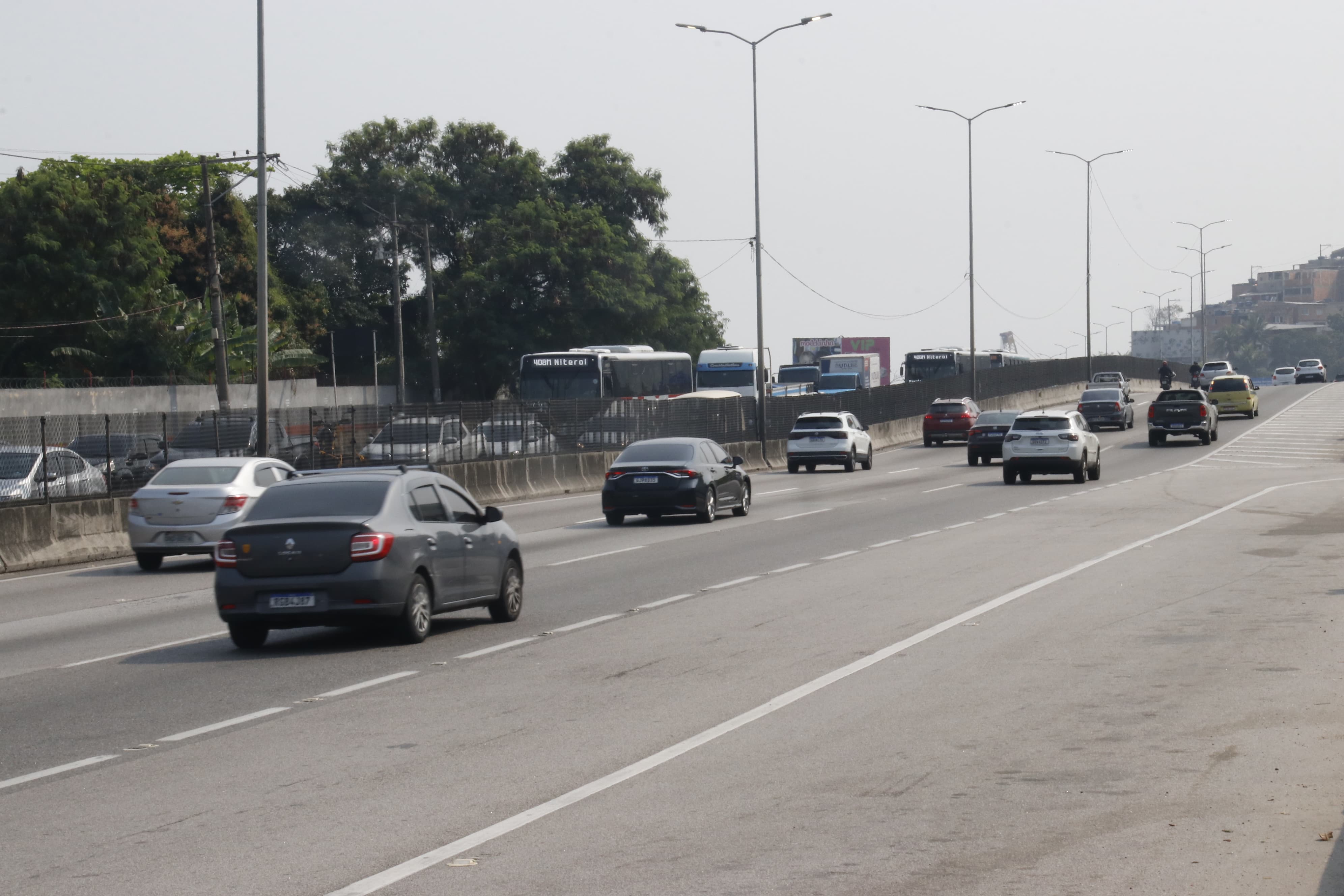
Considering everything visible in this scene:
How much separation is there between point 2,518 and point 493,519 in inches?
419

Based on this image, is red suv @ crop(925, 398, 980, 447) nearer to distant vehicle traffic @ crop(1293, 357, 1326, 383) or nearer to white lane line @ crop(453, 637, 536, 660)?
white lane line @ crop(453, 637, 536, 660)

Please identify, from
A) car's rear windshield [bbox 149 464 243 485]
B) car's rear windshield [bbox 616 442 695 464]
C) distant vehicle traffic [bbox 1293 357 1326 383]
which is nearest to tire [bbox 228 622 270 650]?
car's rear windshield [bbox 149 464 243 485]

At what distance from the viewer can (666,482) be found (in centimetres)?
2689

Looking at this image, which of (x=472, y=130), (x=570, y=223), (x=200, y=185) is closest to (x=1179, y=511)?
(x=570, y=223)

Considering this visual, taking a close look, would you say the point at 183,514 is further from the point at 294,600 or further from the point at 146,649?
the point at 294,600

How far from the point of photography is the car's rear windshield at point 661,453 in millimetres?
27266

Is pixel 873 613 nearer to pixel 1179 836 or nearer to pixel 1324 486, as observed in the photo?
pixel 1179 836

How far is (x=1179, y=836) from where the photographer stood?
6.64 metres

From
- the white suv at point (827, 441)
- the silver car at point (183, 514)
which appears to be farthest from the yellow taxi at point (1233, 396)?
the silver car at point (183, 514)

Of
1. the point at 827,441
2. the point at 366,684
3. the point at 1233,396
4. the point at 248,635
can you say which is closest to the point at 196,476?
the point at 248,635

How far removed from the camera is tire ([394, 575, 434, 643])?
1281 centimetres

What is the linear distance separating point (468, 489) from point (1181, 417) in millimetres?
26836

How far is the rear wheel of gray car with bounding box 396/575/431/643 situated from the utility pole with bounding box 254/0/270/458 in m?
17.6

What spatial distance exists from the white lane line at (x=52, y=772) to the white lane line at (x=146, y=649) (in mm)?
3974
